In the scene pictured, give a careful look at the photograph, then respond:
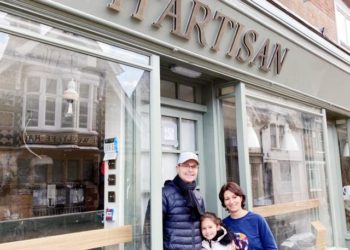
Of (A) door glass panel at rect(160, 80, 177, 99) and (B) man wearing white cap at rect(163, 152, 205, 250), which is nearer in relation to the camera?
(B) man wearing white cap at rect(163, 152, 205, 250)

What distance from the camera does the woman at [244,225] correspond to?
2.91 metres

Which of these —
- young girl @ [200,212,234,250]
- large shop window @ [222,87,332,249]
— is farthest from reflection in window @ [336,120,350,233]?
young girl @ [200,212,234,250]

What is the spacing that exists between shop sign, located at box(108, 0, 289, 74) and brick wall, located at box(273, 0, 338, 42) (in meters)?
1.61

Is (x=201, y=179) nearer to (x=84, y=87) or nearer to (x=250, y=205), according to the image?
(x=250, y=205)

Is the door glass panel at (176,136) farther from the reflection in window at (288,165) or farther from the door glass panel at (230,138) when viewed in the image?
the reflection in window at (288,165)

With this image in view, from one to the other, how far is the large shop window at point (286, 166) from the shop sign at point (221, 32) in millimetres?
450

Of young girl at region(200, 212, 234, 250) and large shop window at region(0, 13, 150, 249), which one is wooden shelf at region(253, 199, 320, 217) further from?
large shop window at region(0, 13, 150, 249)

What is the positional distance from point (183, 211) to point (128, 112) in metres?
0.93

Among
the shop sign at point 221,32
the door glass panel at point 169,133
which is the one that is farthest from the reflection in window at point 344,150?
the door glass panel at point 169,133

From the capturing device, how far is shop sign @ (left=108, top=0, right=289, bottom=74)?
9.61 ft

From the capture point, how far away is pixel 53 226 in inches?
104

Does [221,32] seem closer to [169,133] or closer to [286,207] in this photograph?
[169,133]

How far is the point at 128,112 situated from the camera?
299cm

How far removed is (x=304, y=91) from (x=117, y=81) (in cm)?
296
